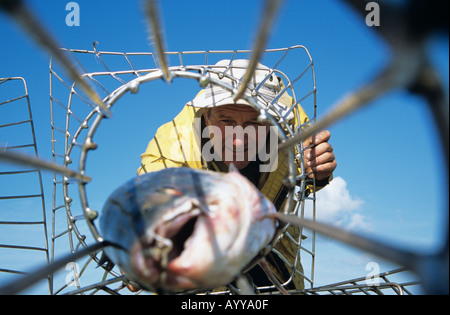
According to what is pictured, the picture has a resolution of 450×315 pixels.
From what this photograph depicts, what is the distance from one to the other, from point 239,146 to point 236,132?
2.8 inches

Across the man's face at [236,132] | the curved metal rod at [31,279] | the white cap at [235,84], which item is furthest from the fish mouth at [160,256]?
the man's face at [236,132]

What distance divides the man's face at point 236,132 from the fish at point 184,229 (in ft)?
2.68

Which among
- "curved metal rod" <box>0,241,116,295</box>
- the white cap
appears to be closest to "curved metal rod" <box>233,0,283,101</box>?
"curved metal rod" <box>0,241,116,295</box>

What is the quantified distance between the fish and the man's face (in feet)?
2.68

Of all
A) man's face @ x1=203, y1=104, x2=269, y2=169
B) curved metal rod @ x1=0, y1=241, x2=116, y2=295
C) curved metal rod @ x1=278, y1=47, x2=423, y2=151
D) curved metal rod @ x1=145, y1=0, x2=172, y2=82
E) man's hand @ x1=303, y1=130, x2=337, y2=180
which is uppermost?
man's face @ x1=203, y1=104, x2=269, y2=169

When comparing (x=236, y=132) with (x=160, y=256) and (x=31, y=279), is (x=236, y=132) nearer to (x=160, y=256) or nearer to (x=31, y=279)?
(x=160, y=256)

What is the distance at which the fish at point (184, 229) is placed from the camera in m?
0.57

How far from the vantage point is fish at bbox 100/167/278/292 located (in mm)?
567

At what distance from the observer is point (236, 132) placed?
153 centimetres

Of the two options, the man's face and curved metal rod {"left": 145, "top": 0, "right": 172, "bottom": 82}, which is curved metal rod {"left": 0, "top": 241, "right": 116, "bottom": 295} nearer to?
curved metal rod {"left": 145, "top": 0, "right": 172, "bottom": 82}

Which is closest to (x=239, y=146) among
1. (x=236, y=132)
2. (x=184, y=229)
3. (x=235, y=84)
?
(x=236, y=132)
